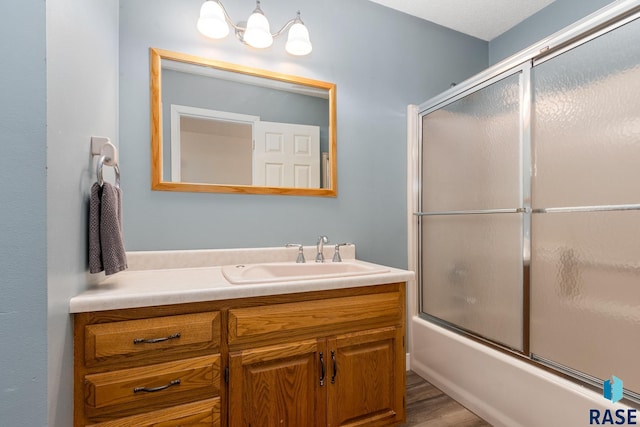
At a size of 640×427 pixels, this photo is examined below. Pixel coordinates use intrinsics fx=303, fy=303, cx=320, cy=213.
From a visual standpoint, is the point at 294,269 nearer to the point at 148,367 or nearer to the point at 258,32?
the point at 148,367

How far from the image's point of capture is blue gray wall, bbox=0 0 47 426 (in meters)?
0.72

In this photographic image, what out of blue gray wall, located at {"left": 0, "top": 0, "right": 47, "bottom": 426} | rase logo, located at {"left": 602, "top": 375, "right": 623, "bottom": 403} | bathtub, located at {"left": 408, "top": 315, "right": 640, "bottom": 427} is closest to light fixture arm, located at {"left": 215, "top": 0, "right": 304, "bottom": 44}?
blue gray wall, located at {"left": 0, "top": 0, "right": 47, "bottom": 426}

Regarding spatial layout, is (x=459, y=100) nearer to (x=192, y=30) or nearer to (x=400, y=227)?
(x=400, y=227)

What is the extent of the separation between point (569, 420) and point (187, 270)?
5.78ft

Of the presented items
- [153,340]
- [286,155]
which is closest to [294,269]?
[286,155]

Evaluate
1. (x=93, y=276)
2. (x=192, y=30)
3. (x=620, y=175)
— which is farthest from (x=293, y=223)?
(x=620, y=175)

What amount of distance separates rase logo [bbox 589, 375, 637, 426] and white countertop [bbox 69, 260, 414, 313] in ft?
2.75

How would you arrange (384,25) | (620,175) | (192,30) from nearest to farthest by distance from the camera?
(620,175)
(192,30)
(384,25)

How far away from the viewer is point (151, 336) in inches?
39.2

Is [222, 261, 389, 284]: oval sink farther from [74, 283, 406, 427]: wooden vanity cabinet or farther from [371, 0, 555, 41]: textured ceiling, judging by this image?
[371, 0, 555, 41]: textured ceiling

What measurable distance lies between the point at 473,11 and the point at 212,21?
5.74 ft

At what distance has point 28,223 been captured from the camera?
745 millimetres

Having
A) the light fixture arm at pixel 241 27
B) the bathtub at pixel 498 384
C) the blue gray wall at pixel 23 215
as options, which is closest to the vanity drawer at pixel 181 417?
the blue gray wall at pixel 23 215

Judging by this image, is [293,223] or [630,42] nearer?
[630,42]
